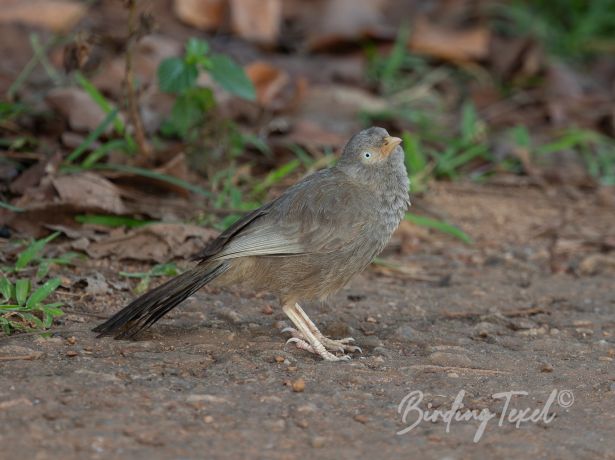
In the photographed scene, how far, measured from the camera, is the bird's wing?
471 cm

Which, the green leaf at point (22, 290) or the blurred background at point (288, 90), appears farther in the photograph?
the blurred background at point (288, 90)

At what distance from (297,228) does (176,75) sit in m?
1.71

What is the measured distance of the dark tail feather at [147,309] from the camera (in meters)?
4.43

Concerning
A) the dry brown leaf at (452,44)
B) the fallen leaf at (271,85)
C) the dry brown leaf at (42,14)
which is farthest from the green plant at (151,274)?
the dry brown leaf at (452,44)

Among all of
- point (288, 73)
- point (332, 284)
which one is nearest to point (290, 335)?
point (332, 284)

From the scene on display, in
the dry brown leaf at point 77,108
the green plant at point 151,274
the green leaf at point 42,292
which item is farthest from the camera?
the dry brown leaf at point 77,108

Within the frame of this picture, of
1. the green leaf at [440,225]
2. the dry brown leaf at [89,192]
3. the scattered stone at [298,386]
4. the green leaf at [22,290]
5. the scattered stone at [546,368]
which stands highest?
the scattered stone at [546,368]

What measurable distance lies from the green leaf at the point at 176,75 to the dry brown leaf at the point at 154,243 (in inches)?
34.5

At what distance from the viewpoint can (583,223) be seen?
23.6 feet

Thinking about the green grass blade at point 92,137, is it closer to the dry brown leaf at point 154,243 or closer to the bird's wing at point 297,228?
the dry brown leaf at point 154,243

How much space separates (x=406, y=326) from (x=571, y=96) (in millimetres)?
4866

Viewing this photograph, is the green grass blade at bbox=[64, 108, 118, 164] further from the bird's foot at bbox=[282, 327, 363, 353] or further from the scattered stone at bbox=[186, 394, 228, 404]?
the scattered stone at bbox=[186, 394, 228, 404]

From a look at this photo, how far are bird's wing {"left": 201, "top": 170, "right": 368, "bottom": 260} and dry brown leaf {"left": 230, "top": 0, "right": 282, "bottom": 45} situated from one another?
426 cm

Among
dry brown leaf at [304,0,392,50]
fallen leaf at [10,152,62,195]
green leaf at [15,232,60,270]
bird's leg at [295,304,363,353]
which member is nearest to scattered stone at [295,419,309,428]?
bird's leg at [295,304,363,353]
